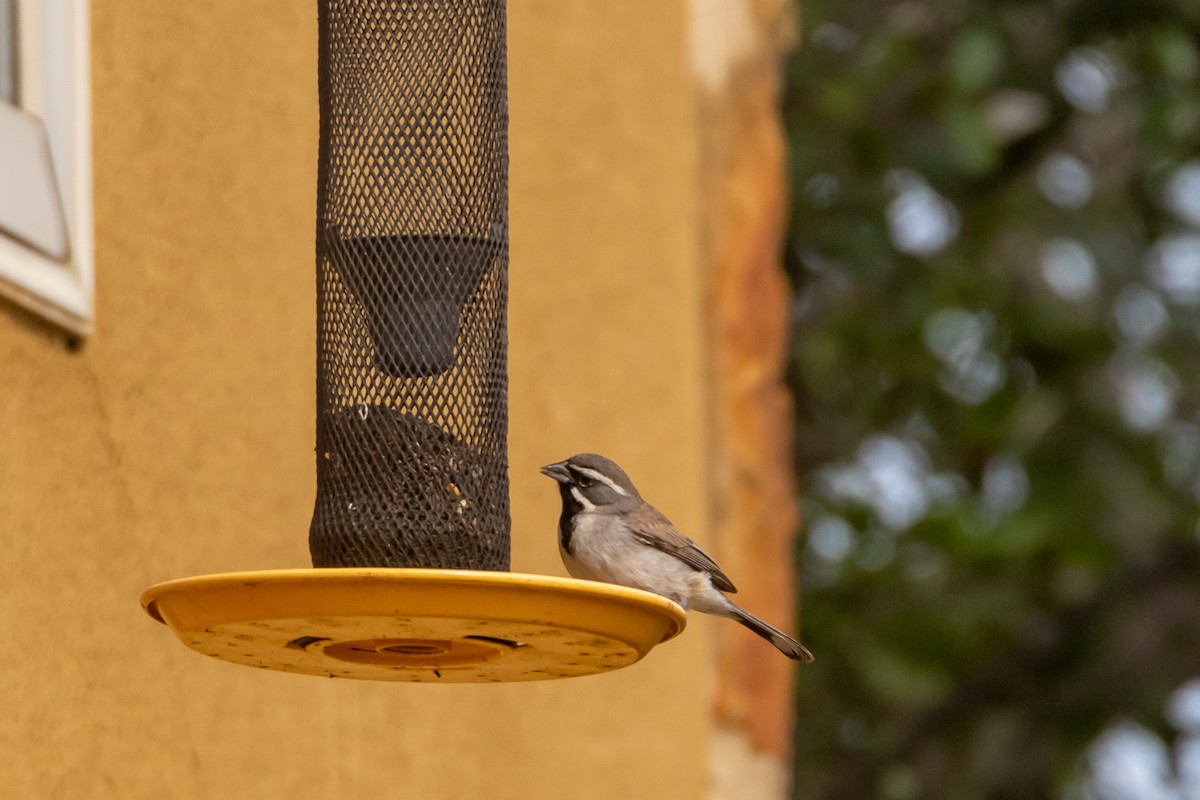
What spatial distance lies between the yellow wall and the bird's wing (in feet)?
1.57

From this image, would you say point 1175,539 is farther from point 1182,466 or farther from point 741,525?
point 741,525

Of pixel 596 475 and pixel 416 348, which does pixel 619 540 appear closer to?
pixel 596 475

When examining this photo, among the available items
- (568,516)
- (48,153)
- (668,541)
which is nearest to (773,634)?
(668,541)

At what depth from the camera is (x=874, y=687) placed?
449 inches

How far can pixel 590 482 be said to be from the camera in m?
6.51

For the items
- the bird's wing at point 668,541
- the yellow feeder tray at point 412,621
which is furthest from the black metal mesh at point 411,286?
the bird's wing at point 668,541

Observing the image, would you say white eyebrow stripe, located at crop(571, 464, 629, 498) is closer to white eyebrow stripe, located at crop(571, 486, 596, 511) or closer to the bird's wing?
white eyebrow stripe, located at crop(571, 486, 596, 511)

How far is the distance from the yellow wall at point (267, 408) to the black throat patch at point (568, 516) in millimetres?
433

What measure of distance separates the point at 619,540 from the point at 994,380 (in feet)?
21.6

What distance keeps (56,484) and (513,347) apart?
240 cm

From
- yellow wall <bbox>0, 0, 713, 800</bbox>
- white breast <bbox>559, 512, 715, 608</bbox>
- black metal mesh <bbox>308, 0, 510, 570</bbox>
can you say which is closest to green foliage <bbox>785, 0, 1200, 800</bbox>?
yellow wall <bbox>0, 0, 713, 800</bbox>

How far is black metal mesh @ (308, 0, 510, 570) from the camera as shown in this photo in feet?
15.8

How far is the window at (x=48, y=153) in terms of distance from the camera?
16.4 ft

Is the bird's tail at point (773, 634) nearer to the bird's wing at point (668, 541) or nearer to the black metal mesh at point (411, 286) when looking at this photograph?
the bird's wing at point (668, 541)
